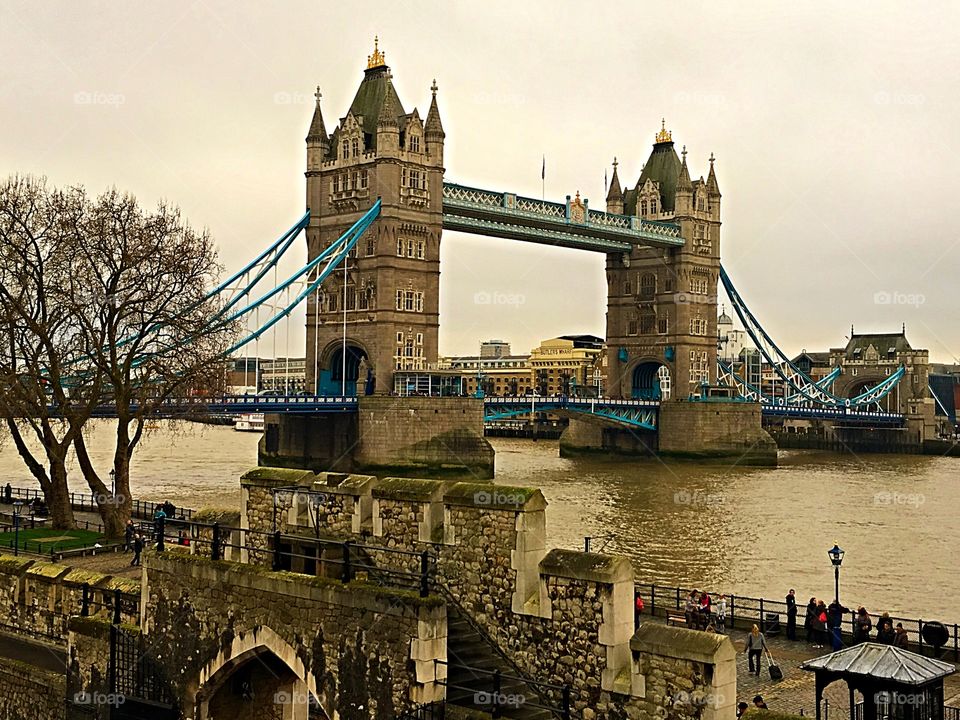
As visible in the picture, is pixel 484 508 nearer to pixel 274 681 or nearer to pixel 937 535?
pixel 274 681

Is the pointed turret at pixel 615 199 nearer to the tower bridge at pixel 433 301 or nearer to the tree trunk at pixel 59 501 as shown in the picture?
the tower bridge at pixel 433 301

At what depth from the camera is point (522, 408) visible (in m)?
73.9

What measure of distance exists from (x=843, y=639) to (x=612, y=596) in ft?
23.9

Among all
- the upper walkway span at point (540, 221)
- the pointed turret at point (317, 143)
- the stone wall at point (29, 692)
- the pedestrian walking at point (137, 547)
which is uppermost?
the pointed turret at point (317, 143)

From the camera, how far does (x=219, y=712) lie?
13.0 meters

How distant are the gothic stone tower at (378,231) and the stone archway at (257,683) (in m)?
51.0

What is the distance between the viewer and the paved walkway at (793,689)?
12.5 metres

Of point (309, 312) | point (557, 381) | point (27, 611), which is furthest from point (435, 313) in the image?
point (557, 381)

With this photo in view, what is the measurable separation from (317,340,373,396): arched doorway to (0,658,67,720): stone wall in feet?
165

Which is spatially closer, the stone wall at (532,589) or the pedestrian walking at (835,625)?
the stone wall at (532,589)

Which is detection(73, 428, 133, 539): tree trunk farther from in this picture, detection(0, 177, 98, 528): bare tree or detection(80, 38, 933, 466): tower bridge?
detection(80, 38, 933, 466): tower bridge

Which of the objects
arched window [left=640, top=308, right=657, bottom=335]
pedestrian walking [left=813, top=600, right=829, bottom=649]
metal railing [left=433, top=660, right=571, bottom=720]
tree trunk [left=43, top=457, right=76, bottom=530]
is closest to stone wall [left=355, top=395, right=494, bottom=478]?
arched window [left=640, top=308, right=657, bottom=335]

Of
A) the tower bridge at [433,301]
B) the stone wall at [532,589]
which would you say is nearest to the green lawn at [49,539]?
the stone wall at [532,589]

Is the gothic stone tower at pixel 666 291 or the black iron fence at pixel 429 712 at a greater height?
the gothic stone tower at pixel 666 291
